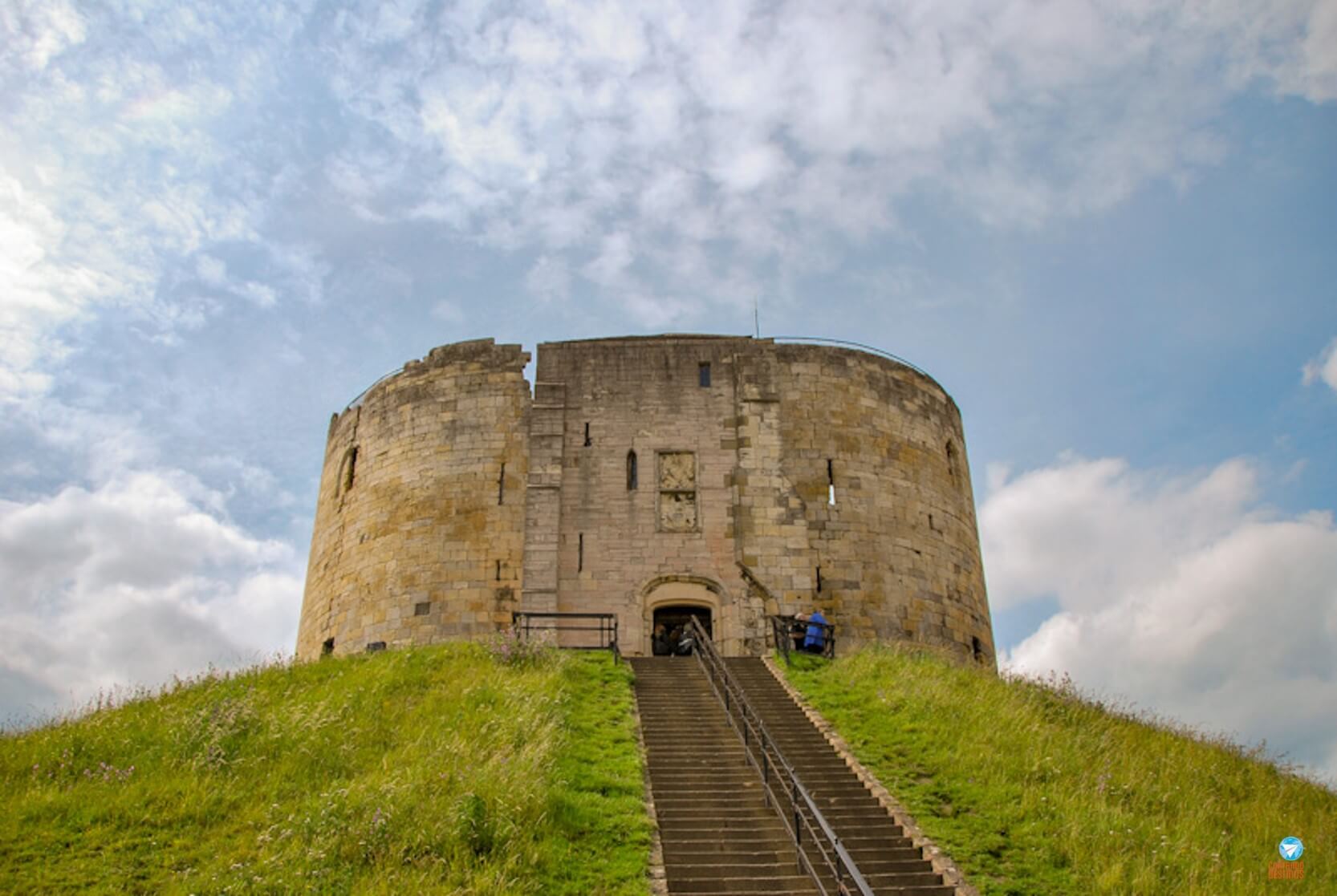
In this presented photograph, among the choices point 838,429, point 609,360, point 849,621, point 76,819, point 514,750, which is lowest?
point 76,819

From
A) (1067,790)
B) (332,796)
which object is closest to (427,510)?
(332,796)

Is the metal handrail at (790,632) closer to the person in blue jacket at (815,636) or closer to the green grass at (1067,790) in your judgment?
the person in blue jacket at (815,636)

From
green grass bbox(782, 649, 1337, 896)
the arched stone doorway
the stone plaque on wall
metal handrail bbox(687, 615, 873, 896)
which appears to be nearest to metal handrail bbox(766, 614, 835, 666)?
the arched stone doorway

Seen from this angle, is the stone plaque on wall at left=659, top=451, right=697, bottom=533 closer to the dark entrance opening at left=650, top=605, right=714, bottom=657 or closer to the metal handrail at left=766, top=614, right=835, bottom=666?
the dark entrance opening at left=650, top=605, right=714, bottom=657

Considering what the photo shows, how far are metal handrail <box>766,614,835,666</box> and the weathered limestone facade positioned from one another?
761 mm

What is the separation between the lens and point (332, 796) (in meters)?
10.1

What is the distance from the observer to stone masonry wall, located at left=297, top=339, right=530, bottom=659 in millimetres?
21203

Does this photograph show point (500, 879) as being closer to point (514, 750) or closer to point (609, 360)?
point (514, 750)

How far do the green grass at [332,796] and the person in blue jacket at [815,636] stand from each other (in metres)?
5.16

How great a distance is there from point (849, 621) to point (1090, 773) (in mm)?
8883

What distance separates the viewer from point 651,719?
1412 centimetres

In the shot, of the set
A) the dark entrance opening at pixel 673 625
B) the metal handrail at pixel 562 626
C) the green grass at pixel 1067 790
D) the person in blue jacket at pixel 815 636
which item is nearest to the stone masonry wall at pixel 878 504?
the dark entrance opening at pixel 673 625

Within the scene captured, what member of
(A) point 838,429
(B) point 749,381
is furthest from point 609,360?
(A) point 838,429

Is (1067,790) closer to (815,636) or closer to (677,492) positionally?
(815,636)
